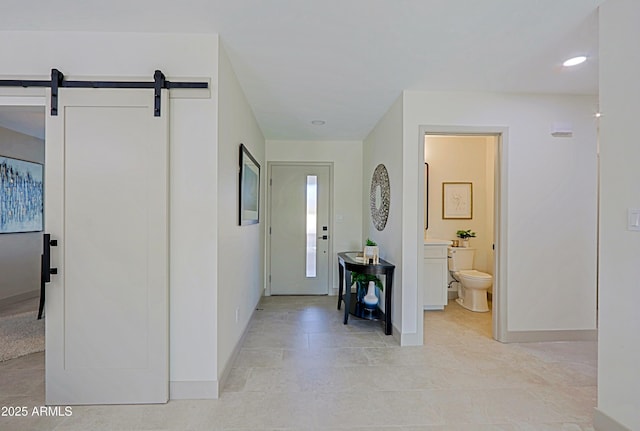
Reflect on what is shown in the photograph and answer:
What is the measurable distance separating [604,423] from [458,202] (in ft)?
11.4

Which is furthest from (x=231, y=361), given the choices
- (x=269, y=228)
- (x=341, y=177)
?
(x=341, y=177)

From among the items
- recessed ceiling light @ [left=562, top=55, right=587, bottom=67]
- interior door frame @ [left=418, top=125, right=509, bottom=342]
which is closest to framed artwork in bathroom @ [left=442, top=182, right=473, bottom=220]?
interior door frame @ [left=418, top=125, right=509, bottom=342]

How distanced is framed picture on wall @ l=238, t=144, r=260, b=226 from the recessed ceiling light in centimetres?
274

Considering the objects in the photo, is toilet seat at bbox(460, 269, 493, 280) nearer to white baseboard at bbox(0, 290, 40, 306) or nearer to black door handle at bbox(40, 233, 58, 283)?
black door handle at bbox(40, 233, 58, 283)

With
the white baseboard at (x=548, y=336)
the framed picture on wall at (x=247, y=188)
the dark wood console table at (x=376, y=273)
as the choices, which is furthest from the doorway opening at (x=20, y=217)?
the white baseboard at (x=548, y=336)

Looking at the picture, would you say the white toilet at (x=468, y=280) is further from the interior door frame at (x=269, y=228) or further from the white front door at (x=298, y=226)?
the white front door at (x=298, y=226)

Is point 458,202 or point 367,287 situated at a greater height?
point 458,202

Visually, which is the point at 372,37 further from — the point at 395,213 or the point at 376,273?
the point at 376,273

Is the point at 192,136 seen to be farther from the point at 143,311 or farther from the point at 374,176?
the point at 374,176

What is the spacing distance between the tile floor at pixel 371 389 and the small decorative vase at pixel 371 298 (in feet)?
1.27

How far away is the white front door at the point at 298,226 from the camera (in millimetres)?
5355

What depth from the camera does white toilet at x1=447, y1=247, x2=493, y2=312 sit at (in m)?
4.29

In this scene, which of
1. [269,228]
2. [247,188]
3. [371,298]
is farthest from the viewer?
[269,228]

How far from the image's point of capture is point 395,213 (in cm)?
348
